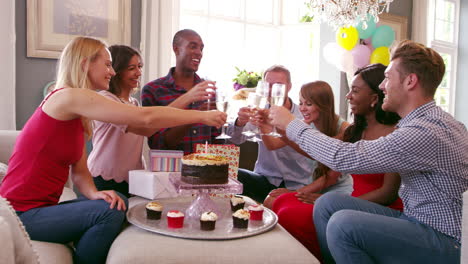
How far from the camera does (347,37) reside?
552cm

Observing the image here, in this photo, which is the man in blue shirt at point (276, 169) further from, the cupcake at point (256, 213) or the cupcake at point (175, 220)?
the cupcake at point (175, 220)

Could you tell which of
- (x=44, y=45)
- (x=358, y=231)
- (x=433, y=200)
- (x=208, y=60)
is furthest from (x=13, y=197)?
(x=208, y=60)

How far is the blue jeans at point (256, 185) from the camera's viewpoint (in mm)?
2957

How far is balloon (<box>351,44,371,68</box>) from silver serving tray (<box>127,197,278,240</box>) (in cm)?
404

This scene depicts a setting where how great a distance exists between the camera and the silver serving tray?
5.35ft

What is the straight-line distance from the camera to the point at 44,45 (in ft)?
12.8

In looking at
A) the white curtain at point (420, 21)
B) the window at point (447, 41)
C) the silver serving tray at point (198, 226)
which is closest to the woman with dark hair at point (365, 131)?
the silver serving tray at point (198, 226)

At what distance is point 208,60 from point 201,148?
3.96 meters

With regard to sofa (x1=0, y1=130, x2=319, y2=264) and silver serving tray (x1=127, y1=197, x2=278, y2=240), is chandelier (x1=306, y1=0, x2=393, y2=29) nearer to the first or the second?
silver serving tray (x1=127, y1=197, x2=278, y2=240)

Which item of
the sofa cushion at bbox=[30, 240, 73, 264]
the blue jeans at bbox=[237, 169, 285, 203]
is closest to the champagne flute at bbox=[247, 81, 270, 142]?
the blue jeans at bbox=[237, 169, 285, 203]

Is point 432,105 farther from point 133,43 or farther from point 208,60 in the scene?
point 208,60

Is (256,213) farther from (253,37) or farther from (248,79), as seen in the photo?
(253,37)

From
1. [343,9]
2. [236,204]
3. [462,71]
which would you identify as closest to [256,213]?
[236,204]

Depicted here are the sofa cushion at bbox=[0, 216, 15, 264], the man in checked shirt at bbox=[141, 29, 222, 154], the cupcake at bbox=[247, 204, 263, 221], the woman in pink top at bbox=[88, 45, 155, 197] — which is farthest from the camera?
the man in checked shirt at bbox=[141, 29, 222, 154]
